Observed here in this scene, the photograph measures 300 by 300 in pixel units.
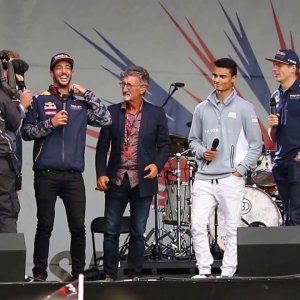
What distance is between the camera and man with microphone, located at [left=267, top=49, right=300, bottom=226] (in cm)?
745

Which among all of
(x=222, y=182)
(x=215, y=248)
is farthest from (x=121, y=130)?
(x=215, y=248)

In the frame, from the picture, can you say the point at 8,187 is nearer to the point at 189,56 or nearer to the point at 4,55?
the point at 4,55

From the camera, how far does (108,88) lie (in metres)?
9.98

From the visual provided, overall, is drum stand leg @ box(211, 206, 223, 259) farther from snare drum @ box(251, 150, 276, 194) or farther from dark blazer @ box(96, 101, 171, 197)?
dark blazer @ box(96, 101, 171, 197)

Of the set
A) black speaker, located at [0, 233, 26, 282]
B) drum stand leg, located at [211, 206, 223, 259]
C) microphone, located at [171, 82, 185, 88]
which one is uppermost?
microphone, located at [171, 82, 185, 88]

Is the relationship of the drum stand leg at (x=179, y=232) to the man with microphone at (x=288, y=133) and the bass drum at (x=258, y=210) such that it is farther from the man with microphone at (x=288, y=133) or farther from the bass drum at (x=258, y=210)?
the man with microphone at (x=288, y=133)

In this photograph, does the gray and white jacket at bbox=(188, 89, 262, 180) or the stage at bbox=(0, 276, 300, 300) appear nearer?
the stage at bbox=(0, 276, 300, 300)

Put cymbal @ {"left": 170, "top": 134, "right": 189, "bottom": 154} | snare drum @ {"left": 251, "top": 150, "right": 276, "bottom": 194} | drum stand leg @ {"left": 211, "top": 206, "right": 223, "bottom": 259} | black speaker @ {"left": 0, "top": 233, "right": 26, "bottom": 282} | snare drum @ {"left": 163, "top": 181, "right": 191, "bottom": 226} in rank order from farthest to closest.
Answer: snare drum @ {"left": 251, "top": 150, "right": 276, "bottom": 194} → snare drum @ {"left": 163, "top": 181, "right": 191, "bottom": 226} → cymbal @ {"left": 170, "top": 134, "right": 189, "bottom": 154} → drum stand leg @ {"left": 211, "top": 206, "right": 223, "bottom": 259} → black speaker @ {"left": 0, "top": 233, "right": 26, "bottom": 282}

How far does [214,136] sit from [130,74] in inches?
32.5

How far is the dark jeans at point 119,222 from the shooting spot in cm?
758

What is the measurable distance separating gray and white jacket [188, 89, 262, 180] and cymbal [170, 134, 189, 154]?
1.55 m

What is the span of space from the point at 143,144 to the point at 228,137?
Answer: 26.2 inches

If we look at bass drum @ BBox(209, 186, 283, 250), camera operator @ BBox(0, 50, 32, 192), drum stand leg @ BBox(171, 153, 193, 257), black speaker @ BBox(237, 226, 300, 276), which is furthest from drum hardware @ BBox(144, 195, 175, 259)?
black speaker @ BBox(237, 226, 300, 276)

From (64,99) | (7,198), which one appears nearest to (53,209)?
(7,198)
